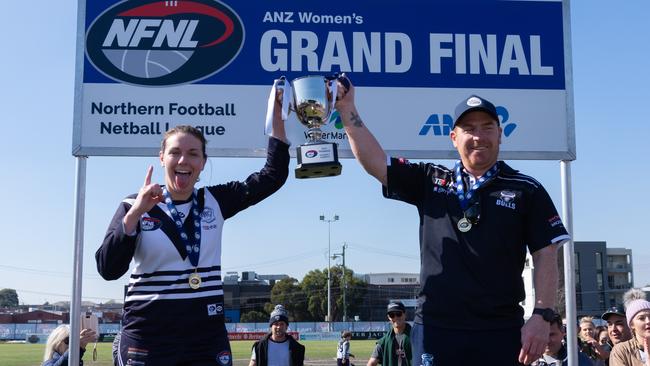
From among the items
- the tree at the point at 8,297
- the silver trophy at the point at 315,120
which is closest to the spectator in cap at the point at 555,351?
the silver trophy at the point at 315,120

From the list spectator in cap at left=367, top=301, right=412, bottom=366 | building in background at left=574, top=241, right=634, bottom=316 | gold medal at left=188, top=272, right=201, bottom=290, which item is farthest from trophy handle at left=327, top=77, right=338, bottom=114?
building in background at left=574, top=241, right=634, bottom=316

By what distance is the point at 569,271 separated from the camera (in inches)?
237

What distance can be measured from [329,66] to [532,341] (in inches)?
136

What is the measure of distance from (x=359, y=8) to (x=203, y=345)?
3.62 m

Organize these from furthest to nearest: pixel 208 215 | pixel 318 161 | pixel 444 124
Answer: pixel 444 124 < pixel 318 161 < pixel 208 215

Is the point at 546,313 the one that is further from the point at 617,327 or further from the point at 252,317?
the point at 252,317

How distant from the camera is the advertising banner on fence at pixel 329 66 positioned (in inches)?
231

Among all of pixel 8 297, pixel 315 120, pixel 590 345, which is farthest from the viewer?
pixel 8 297

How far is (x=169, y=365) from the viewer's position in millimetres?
3369

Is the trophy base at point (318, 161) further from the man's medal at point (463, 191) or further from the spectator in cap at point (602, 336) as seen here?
the spectator in cap at point (602, 336)

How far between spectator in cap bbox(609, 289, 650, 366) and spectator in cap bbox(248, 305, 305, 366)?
5022mm

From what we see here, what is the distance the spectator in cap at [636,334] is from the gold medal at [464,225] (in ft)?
6.40

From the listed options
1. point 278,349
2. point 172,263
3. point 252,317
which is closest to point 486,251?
point 172,263

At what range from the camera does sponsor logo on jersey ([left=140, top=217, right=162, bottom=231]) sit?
11.8ft
